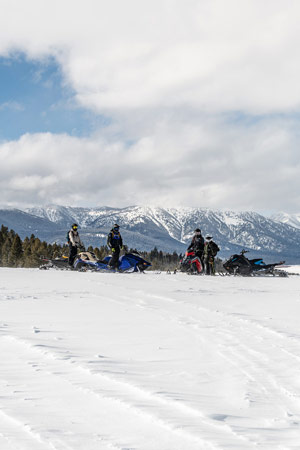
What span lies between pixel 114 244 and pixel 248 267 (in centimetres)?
627

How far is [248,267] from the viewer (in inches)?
793

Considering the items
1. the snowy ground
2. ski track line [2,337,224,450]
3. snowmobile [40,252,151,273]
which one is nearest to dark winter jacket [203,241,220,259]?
snowmobile [40,252,151,273]

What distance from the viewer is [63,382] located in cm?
375

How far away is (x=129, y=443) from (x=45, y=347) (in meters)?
2.59

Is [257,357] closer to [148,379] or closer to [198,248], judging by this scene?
[148,379]

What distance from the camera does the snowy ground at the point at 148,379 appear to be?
2.74 metres

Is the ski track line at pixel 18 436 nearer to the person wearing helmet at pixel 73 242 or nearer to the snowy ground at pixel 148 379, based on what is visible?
the snowy ground at pixel 148 379

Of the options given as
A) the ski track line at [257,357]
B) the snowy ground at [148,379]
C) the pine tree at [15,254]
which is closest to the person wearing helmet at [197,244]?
the snowy ground at [148,379]

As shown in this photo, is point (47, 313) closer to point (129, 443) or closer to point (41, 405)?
point (41, 405)

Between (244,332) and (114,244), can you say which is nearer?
(244,332)

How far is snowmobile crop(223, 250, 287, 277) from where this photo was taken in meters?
20.2

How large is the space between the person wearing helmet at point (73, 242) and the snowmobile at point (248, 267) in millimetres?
7186

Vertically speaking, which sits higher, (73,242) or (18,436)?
(73,242)

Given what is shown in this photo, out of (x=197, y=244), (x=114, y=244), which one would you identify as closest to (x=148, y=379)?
(x=197, y=244)
